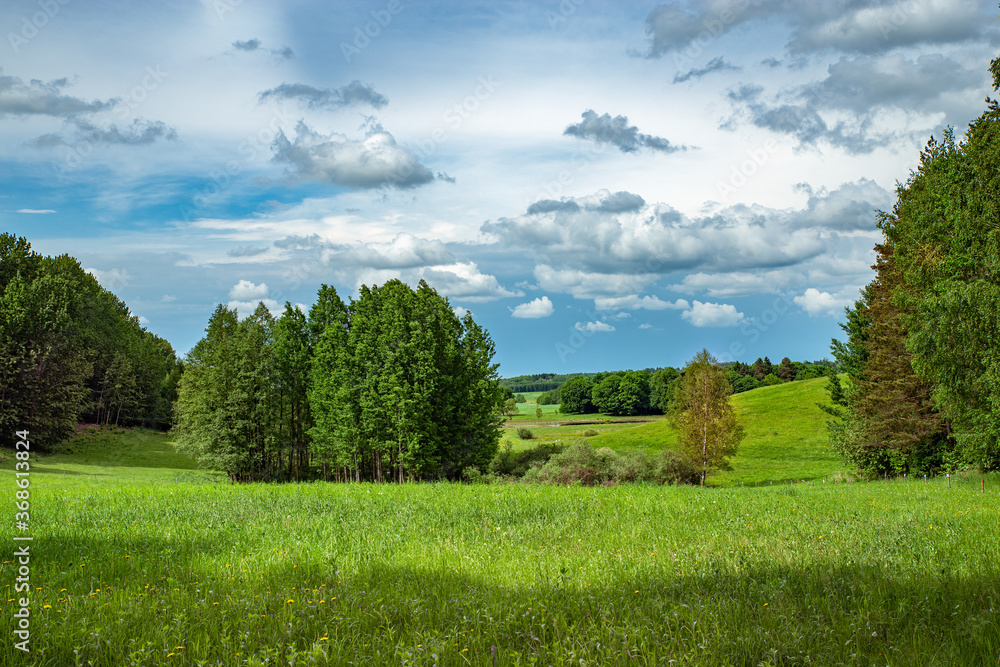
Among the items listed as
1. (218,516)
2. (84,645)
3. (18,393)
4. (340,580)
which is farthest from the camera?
(18,393)

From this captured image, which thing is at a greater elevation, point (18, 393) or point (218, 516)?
point (18, 393)

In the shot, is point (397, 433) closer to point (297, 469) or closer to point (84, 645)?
point (297, 469)

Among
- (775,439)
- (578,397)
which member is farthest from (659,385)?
(775,439)

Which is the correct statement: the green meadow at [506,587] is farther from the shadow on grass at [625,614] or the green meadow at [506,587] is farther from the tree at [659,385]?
the tree at [659,385]

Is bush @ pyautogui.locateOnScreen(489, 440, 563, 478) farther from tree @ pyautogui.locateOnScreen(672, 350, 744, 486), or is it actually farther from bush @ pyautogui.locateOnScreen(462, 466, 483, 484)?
tree @ pyautogui.locateOnScreen(672, 350, 744, 486)

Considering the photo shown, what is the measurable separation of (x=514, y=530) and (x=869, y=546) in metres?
6.73

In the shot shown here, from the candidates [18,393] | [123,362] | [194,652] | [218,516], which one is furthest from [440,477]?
[123,362]

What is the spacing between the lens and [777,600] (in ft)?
25.0

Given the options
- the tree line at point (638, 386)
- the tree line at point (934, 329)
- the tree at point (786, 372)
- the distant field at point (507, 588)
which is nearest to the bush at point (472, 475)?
the distant field at point (507, 588)

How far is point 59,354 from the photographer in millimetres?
58188

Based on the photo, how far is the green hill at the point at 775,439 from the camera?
52.7 m

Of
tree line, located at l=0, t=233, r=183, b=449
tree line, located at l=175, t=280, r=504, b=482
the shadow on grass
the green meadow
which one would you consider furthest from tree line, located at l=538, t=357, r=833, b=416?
the shadow on grass

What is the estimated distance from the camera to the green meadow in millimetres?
6320

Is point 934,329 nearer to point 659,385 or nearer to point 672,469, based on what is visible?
point 672,469
